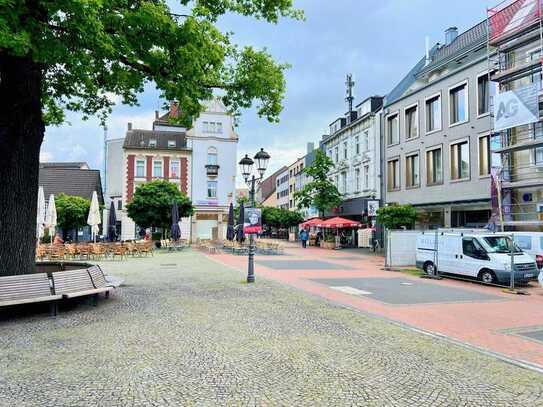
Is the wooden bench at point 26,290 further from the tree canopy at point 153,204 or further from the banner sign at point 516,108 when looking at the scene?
the tree canopy at point 153,204

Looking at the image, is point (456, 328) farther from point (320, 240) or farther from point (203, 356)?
point (320, 240)

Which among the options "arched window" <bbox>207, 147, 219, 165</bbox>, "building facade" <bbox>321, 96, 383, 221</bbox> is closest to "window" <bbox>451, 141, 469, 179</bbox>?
"building facade" <bbox>321, 96, 383, 221</bbox>

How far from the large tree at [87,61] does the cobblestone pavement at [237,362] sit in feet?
9.51

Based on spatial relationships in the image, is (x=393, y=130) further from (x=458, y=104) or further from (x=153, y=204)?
(x=153, y=204)

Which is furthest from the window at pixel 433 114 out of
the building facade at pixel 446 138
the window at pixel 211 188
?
the window at pixel 211 188

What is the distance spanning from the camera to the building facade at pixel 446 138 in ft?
81.3

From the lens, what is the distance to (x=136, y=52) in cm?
933

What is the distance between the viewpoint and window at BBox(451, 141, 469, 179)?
25.9m

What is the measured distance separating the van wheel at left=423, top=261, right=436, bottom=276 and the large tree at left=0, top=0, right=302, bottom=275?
1002 centimetres

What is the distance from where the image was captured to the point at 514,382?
5465 millimetres

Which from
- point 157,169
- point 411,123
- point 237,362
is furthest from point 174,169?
point 237,362

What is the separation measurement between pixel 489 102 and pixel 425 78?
27.8 feet

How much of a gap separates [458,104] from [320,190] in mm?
16117

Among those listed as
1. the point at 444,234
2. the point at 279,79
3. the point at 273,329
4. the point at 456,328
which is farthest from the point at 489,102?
the point at 273,329
